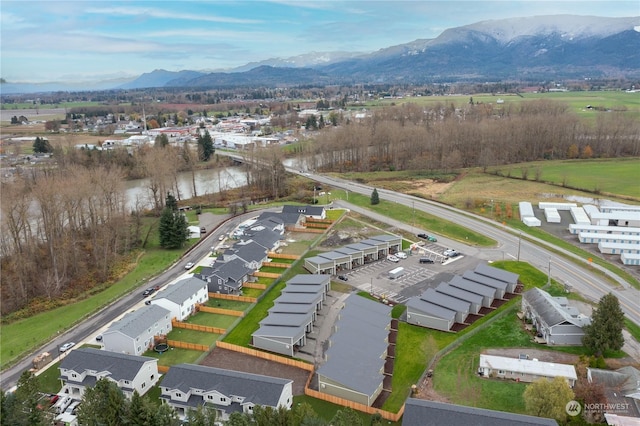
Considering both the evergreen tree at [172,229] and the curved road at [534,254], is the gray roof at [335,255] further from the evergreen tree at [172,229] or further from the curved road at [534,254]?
the evergreen tree at [172,229]

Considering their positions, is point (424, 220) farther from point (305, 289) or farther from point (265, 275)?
point (305, 289)

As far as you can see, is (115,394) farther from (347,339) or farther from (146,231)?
(146,231)

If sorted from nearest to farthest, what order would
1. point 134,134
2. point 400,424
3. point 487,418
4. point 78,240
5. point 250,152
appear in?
point 487,418 → point 400,424 → point 78,240 → point 250,152 → point 134,134

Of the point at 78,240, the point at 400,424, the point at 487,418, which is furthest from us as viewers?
the point at 78,240

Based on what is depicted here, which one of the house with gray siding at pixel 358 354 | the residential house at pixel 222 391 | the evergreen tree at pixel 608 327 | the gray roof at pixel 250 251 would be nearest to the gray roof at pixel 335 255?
the gray roof at pixel 250 251

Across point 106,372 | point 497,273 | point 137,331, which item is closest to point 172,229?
point 137,331

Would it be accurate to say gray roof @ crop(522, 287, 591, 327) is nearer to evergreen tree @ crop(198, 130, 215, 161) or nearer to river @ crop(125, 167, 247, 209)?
river @ crop(125, 167, 247, 209)

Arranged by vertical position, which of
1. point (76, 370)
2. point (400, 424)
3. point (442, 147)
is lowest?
point (400, 424)

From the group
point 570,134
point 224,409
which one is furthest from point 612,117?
point 224,409
